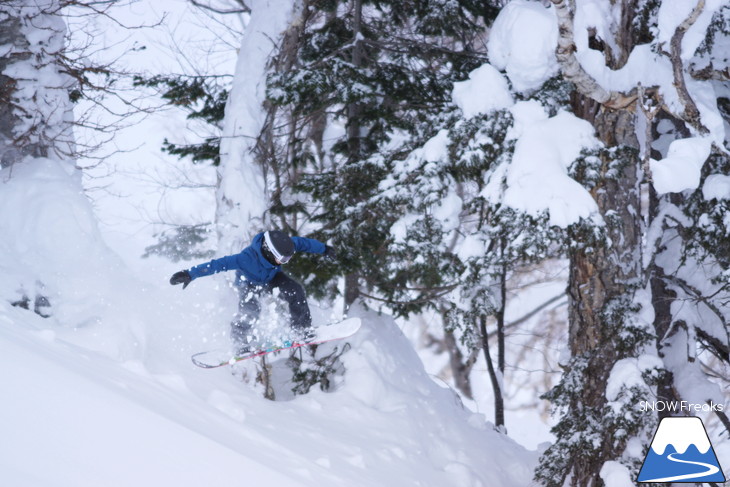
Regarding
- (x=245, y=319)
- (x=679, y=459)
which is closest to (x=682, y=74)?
(x=679, y=459)

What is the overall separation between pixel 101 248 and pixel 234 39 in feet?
28.8

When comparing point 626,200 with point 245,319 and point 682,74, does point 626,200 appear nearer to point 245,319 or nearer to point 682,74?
point 682,74

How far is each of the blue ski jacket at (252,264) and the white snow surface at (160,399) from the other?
3.15ft

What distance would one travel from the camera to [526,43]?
6938 millimetres

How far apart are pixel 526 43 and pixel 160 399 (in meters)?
5.25

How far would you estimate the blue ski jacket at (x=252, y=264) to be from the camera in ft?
23.3

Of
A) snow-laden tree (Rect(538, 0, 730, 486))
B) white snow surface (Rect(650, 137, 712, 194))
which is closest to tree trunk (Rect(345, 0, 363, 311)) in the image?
snow-laden tree (Rect(538, 0, 730, 486))

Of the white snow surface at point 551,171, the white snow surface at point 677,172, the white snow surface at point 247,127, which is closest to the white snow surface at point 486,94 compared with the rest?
the white snow surface at point 551,171

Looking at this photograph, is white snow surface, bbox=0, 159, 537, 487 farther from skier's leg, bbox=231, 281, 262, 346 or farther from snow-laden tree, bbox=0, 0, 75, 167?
snow-laden tree, bbox=0, 0, 75, 167

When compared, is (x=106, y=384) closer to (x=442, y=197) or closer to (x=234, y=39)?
(x=442, y=197)

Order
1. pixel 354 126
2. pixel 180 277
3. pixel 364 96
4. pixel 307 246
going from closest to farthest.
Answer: pixel 180 277 → pixel 307 246 → pixel 364 96 → pixel 354 126

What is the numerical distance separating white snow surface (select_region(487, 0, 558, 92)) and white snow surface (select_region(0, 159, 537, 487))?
4.51 meters

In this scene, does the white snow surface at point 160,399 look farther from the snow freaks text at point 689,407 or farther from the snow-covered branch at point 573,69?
the snow-covered branch at point 573,69

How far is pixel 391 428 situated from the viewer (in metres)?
8.33
